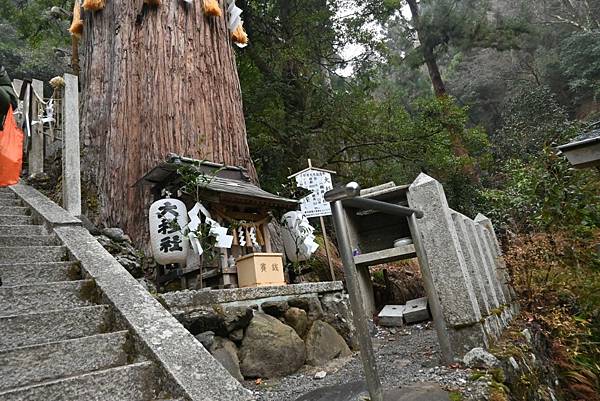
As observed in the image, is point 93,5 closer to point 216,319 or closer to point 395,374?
point 216,319

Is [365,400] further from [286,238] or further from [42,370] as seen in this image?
[286,238]

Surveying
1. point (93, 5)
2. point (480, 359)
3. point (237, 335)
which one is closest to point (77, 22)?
point (93, 5)

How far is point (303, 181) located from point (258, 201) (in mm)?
2517

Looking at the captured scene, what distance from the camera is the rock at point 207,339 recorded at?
3.05 metres

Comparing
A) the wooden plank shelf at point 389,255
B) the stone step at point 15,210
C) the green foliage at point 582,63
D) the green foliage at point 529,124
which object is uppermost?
the green foliage at point 582,63

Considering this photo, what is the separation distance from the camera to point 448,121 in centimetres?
964

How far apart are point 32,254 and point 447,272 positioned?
3.16 metres

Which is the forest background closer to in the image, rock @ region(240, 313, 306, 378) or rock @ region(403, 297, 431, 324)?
rock @ region(403, 297, 431, 324)

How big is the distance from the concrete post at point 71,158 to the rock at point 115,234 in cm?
63

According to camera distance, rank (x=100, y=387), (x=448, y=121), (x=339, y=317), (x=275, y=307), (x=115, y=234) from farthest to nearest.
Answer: (x=448, y=121) → (x=115, y=234) → (x=339, y=317) → (x=275, y=307) → (x=100, y=387)

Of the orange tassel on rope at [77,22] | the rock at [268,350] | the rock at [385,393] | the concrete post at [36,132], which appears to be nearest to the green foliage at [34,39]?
the orange tassel on rope at [77,22]

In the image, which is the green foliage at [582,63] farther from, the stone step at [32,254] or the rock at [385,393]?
the stone step at [32,254]

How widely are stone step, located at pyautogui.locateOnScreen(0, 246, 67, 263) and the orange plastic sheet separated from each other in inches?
22.9

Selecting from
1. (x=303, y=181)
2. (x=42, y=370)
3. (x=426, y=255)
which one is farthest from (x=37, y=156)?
(x=426, y=255)
